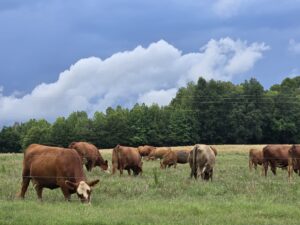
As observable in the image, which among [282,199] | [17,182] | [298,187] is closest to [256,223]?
[282,199]

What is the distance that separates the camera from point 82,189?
14.5 m

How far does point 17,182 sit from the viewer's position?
63.6ft

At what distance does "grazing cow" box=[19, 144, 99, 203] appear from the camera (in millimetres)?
15123

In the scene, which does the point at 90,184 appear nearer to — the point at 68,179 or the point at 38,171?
the point at 68,179

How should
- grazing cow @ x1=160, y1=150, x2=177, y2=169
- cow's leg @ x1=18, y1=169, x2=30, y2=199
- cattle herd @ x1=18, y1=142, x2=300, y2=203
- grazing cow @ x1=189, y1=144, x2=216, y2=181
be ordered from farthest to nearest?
grazing cow @ x1=160, y1=150, x2=177, y2=169 < grazing cow @ x1=189, y1=144, x2=216, y2=181 < cow's leg @ x1=18, y1=169, x2=30, y2=199 < cattle herd @ x1=18, y1=142, x2=300, y2=203

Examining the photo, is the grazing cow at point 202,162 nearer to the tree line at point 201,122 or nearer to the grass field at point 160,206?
the grass field at point 160,206

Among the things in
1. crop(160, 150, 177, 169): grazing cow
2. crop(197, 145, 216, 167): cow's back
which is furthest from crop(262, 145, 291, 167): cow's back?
crop(160, 150, 177, 169): grazing cow

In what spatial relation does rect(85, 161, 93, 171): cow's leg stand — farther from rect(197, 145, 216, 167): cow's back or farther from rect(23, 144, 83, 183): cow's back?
rect(23, 144, 83, 183): cow's back

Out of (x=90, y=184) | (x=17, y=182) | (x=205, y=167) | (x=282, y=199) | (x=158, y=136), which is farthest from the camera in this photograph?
(x=158, y=136)

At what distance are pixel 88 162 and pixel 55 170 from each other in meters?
13.6

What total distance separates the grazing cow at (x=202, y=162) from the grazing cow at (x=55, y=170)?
30.8ft

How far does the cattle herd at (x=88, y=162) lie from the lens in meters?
15.2

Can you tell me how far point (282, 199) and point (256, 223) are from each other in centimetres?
438

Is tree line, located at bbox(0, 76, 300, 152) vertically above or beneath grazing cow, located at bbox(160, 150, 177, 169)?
above
